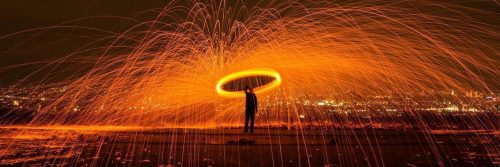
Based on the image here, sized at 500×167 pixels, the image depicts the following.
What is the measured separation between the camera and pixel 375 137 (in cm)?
1662

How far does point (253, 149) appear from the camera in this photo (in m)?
14.8

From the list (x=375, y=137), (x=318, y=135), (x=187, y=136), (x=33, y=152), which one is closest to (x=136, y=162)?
(x=33, y=152)

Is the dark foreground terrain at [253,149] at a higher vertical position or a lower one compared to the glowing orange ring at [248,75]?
lower

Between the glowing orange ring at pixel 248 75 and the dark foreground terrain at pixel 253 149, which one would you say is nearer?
the dark foreground terrain at pixel 253 149

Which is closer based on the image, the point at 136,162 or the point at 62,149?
the point at 136,162

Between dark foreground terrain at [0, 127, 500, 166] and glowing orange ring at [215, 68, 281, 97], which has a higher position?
glowing orange ring at [215, 68, 281, 97]

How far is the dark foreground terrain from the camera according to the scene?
12133 mm

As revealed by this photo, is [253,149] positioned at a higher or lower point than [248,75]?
lower

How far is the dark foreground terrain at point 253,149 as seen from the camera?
12.1m

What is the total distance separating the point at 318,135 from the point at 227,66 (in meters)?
4.20

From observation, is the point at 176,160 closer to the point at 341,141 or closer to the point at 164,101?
the point at 341,141

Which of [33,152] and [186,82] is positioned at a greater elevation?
[186,82]

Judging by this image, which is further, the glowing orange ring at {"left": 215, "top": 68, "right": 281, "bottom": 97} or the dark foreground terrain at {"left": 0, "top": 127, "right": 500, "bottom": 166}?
the glowing orange ring at {"left": 215, "top": 68, "right": 281, "bottom": 97}

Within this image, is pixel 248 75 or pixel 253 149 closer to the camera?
pixel 253 149
